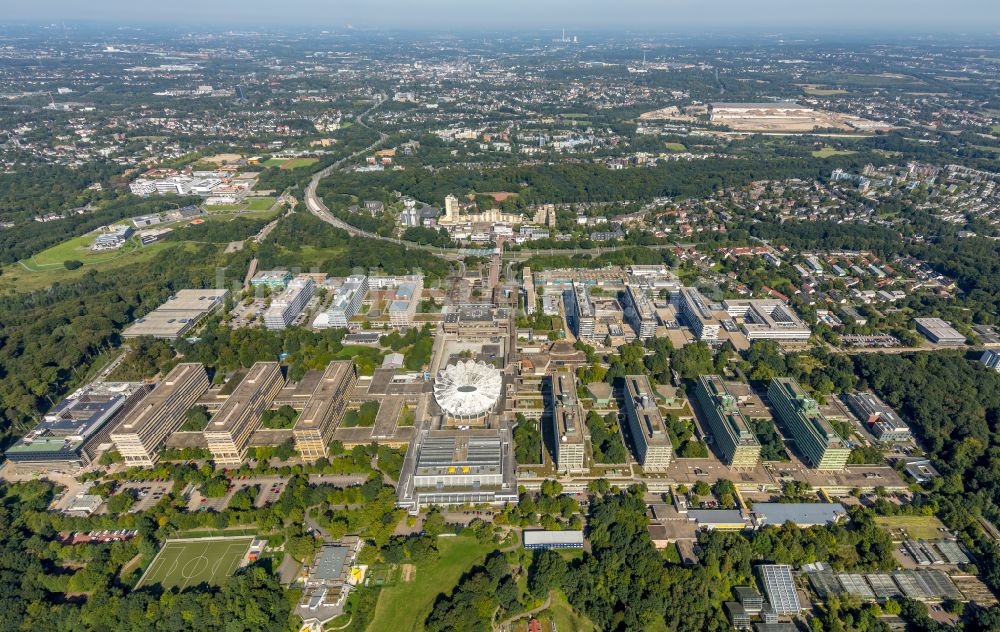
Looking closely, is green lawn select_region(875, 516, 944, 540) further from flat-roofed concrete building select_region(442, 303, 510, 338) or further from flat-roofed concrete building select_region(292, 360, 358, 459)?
flat-roofed concrete building select_region(292, 360, 358, 459)

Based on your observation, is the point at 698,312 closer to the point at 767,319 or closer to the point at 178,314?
the point at 767,319

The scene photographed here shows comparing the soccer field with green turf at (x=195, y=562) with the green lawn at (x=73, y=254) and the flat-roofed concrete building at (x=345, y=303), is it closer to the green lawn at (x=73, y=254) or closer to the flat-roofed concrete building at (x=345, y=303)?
the flat-roofed concrete building at (x=345, y=303)

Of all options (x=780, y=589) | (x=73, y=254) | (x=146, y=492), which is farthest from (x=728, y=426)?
(x=73, y=254)

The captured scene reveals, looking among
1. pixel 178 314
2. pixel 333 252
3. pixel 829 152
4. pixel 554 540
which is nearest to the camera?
pixel 554 540

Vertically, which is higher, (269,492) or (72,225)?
(72,225)

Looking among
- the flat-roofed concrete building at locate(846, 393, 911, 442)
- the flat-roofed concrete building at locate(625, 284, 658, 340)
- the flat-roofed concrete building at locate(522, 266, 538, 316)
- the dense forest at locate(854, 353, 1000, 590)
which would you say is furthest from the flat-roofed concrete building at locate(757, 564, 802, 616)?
the flat-roofed concrete building at locate(522, 266, 538, 316)

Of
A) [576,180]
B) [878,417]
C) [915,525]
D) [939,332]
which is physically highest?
[576,180]

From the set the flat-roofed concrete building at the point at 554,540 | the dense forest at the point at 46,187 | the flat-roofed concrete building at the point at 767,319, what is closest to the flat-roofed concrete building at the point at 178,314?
the flat-roofed concrete building at the point at 554,540
